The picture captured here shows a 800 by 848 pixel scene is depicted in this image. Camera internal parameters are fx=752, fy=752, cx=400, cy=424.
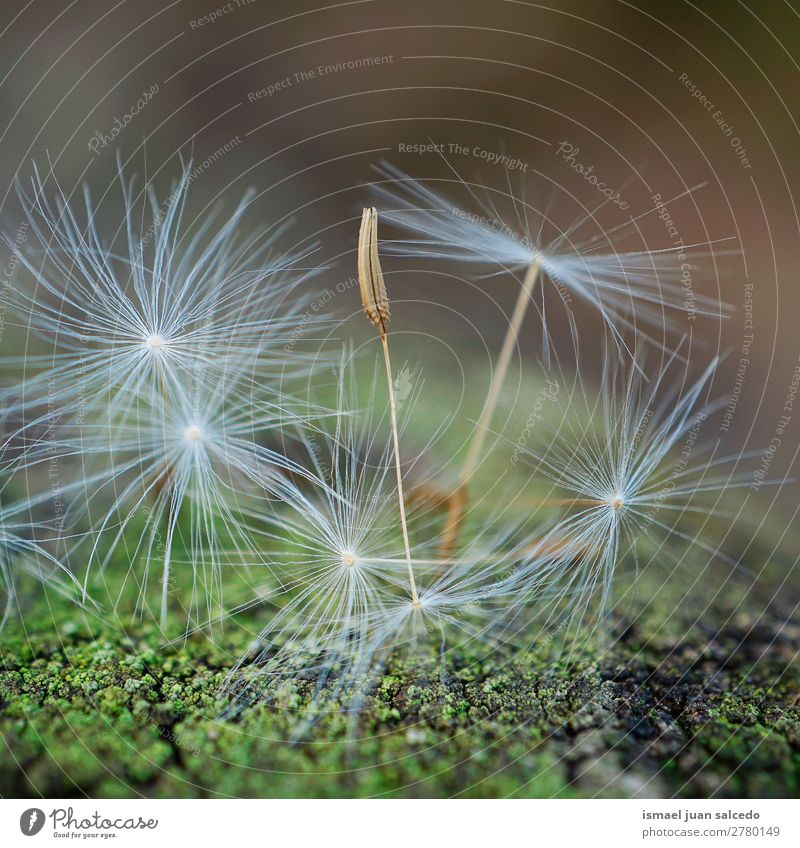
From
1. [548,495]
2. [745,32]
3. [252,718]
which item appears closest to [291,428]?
[548,495]

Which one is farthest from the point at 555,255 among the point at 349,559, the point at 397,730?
the point at 397,730

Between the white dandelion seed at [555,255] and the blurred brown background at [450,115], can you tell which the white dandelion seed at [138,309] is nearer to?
the blurred brown background at [450,115]

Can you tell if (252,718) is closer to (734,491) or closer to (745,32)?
(734,491)

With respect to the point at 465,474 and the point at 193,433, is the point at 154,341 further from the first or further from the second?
the point at 465,474

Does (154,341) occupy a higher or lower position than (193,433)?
higher

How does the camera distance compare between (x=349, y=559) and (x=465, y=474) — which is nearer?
(x=349, y=559)

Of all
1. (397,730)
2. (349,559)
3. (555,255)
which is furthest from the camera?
(555,255)

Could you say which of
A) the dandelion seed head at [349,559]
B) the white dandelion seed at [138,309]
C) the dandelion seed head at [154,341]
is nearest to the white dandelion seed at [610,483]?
the dandelion seed head at [349,559]
